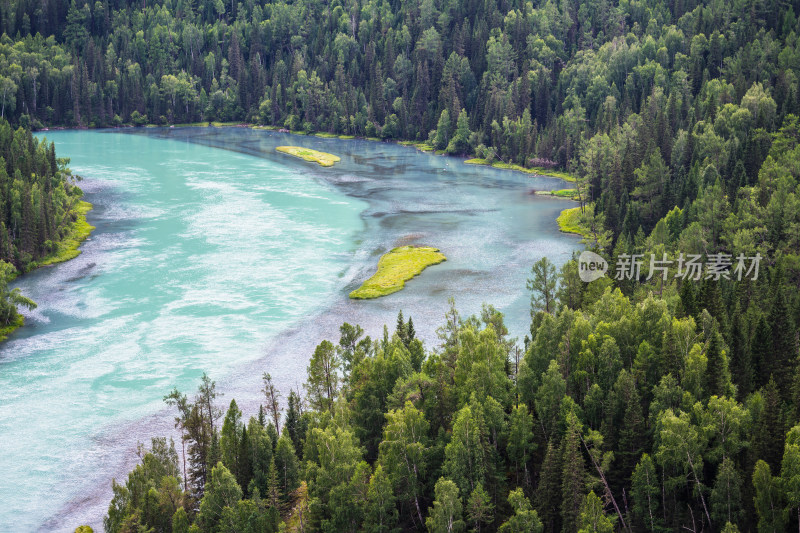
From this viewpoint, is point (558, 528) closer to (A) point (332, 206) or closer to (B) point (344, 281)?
(B) point (344, 281)

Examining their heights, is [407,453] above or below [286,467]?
above

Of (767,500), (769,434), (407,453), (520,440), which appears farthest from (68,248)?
(767,500)

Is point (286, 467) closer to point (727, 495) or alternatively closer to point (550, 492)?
point (550, 492)

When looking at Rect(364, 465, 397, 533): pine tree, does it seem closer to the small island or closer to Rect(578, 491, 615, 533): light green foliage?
Rect(578, 491, 615, 533): light green foliage

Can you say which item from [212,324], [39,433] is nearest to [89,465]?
[39,433]

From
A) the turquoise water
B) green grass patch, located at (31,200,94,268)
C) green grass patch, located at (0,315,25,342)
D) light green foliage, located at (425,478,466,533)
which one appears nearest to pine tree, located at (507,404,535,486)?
light green foliage, located at (425,478,466,533)

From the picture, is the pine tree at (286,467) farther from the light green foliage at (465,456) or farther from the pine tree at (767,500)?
the pine tree at (767,500)

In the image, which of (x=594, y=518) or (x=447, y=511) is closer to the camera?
(x=594, y=518)
